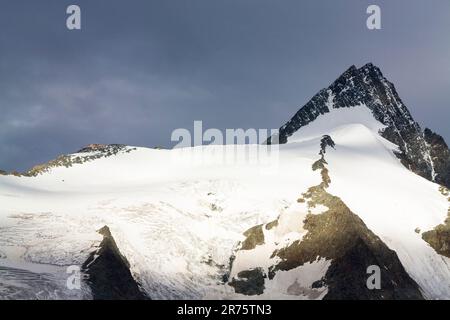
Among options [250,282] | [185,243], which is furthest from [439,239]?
[185,243]

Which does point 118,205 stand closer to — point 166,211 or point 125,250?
point 166,211

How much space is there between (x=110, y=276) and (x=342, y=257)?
173ft

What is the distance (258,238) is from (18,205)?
2219 inches

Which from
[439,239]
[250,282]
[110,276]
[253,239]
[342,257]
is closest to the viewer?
[110,276]

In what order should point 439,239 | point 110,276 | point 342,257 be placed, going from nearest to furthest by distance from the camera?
1. point 110,276
2. point 342,257
3. point 439,239

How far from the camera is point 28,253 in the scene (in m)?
155

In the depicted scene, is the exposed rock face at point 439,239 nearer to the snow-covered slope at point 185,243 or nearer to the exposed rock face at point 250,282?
the snow-covered slope at point 185,243

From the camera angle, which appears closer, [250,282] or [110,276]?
[110,276]

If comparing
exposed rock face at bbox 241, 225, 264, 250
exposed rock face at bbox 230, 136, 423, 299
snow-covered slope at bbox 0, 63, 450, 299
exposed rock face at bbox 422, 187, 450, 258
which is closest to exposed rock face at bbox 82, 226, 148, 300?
snow-covered slope at bbox 0, 63, 450, 299

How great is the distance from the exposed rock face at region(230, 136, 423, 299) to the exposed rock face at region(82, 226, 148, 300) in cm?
2603

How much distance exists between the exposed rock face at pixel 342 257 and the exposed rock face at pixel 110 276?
2603 cm

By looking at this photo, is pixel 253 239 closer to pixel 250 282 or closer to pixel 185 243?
pixel 250 282

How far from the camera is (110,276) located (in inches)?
5930
